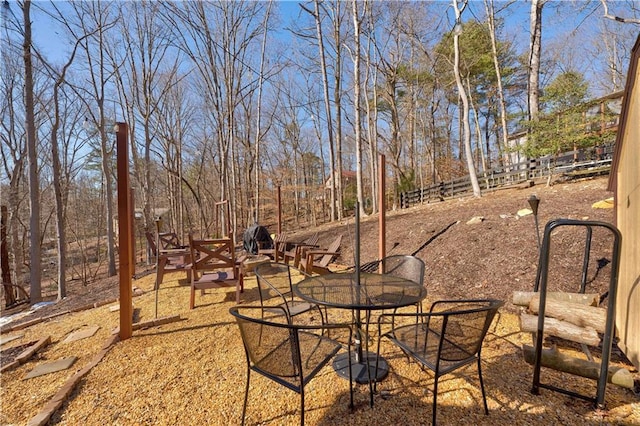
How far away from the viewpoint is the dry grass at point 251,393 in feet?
5.52

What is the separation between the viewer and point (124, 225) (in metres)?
2.66

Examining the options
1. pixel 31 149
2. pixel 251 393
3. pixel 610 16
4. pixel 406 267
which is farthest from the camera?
pixel 610 16

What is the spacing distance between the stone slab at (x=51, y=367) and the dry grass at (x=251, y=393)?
6cm

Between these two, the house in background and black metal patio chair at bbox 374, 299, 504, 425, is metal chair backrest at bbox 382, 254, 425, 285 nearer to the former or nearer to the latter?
black metal patio chair at bbox 374, 299, 504, 425

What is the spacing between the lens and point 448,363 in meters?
1.66

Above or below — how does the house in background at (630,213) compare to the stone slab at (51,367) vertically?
above

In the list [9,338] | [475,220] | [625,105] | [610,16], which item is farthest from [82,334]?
[610,16]

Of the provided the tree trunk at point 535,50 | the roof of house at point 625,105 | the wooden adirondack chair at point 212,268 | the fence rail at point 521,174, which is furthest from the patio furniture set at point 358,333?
the tree trunk at point 535,50

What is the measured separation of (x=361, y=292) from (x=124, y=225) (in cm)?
229

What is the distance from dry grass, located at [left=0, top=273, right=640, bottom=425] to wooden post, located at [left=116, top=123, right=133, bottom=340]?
0.88 ft

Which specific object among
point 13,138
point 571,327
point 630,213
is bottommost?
point 571,327

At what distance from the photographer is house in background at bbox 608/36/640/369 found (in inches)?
79.7

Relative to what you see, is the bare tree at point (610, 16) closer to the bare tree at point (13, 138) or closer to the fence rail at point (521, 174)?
the fence rail at point (521, 174)

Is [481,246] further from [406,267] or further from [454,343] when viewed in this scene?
[454,343]
